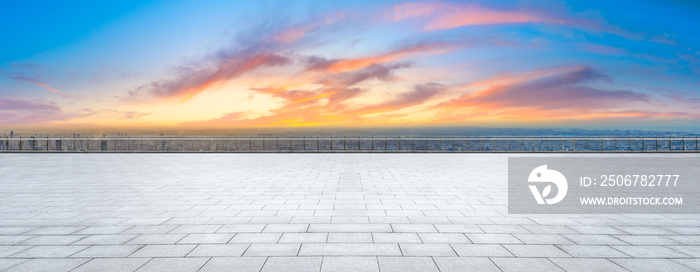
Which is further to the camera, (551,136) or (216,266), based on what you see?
(551,136)

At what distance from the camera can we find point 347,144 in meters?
23.6

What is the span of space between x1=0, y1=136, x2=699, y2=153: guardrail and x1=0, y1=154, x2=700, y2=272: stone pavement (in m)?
13.9

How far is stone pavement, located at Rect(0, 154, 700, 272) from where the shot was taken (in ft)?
13.7

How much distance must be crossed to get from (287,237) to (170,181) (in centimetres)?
713

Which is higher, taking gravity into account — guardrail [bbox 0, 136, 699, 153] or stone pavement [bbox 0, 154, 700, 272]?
guardrail [bbox 0, 136, 699, 153]

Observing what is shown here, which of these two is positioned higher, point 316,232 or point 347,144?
point 347,144

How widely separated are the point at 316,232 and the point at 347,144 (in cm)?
1822

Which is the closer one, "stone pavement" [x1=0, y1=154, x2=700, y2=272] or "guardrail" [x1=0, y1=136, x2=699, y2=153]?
"stone pavement" [x1=0, y1=154, x2=700, y2=272]

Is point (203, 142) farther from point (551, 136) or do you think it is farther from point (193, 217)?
point (551, 136)

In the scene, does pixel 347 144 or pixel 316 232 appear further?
pixel 347 144

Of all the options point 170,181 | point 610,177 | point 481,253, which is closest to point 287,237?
point 481,253

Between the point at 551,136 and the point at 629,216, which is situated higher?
the point at 551,136

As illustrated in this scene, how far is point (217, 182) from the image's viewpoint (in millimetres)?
10562

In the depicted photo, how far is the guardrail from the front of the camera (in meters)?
22.4
